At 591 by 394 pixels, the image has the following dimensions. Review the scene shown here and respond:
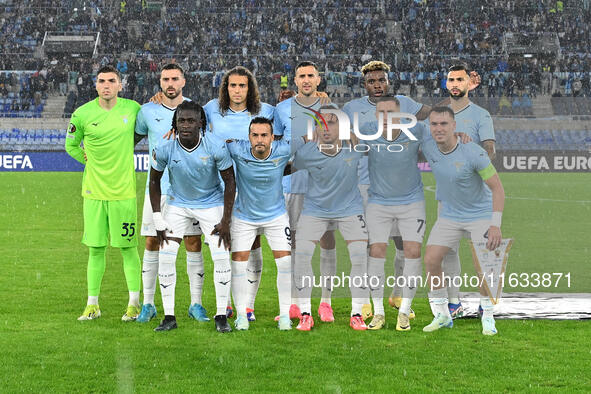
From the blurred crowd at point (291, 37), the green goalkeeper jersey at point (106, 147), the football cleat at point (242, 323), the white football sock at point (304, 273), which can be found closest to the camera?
the football cleat at point (242, 323)

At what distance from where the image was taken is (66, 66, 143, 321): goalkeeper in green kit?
6871mm

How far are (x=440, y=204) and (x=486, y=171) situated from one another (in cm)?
60

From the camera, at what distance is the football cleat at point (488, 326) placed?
6.53 metres

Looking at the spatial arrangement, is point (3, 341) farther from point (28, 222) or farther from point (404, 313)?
point (28, 222)

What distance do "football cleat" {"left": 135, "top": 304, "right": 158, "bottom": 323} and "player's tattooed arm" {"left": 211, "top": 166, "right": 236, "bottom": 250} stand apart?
3.39 feet

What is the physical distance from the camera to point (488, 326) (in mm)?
6551

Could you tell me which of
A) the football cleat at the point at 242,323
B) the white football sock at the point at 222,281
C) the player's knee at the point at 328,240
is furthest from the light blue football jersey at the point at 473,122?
the football cleat at the point at 242,323

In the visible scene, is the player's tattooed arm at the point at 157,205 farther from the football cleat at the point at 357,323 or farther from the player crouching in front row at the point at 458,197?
the player crouching in front row at the point at 458,197

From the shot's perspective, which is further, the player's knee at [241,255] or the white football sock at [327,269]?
the white football sock at [327,269]

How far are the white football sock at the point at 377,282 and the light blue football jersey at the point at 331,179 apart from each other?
1.44 feet

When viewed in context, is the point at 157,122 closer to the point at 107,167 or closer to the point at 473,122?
the point at 107,167

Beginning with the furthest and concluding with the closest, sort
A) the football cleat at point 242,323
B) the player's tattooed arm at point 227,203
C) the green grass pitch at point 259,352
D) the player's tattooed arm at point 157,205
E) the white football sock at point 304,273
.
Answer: the white football sock at point 304,273 → the football cleat at point 242,323 → the player's tattooed arm at point 157,205 → the player's tattooed arm at point 227,203 → the green grass pitch at point 259,352

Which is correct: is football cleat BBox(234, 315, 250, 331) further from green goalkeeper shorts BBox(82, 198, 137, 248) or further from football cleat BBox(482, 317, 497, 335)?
football cleat BBox(482, 317, 497, 335)

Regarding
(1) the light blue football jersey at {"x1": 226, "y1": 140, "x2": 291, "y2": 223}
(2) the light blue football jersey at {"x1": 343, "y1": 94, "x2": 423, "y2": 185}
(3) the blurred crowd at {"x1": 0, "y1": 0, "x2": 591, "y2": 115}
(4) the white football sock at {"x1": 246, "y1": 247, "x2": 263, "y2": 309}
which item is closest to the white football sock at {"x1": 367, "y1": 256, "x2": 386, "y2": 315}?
(1) the light blue football jersey at {"x1": 226, "y1": 140, "x2": 291, "y2": 223}
